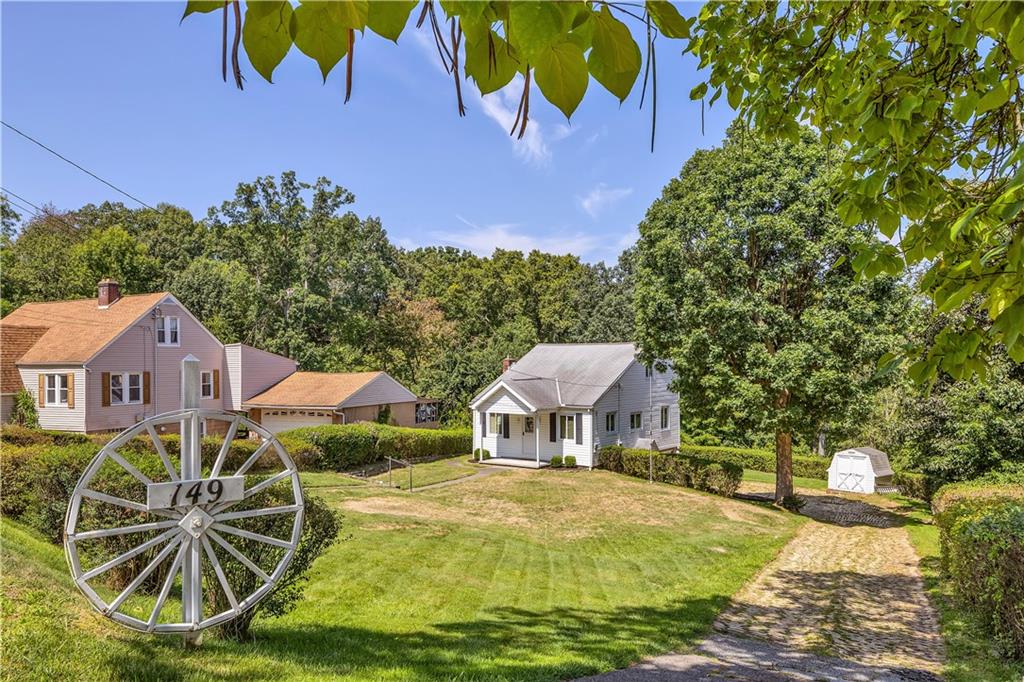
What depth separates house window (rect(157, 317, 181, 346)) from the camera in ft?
72.5

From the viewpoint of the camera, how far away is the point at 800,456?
28.9 meters

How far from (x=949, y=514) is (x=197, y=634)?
1030 cm

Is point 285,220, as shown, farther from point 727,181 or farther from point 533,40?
point 533,40

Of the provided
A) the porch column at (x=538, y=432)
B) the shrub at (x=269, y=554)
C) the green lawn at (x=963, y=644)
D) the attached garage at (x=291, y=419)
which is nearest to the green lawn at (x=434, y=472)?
the porch column at (x=538, y=432)

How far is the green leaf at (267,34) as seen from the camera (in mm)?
896

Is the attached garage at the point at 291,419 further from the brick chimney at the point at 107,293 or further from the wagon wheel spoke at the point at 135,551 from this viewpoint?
the wagon wheel spoke at the point at 135,551

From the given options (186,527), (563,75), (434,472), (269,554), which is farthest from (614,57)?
(434,472)

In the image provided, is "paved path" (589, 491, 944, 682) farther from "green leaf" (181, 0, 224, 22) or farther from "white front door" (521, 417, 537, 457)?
"white front door" (521, 417, 537, 457)

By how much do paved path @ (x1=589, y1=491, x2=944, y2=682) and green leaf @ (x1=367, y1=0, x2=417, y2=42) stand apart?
216 inches

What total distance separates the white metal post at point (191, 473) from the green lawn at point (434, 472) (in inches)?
530

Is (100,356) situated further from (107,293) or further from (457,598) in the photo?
(457,598)

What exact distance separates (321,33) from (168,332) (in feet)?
82.4

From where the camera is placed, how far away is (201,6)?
83 centimetres

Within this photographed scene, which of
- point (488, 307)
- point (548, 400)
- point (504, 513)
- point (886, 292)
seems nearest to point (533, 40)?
point (504, 513)
